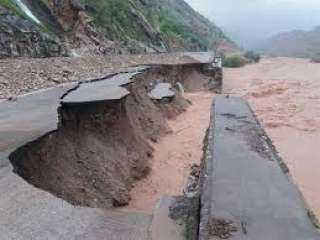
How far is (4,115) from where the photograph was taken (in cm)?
970

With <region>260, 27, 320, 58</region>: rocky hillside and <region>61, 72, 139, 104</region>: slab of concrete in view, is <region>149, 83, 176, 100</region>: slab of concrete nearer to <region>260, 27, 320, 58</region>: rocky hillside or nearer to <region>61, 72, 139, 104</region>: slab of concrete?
<region>61, 72, 139, 104</region>: slab of concrete

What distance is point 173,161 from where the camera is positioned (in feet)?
37.5

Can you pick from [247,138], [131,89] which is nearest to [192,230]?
[247,138]

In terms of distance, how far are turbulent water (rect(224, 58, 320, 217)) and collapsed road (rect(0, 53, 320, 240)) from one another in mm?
1436

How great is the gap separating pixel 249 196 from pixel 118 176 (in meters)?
3.74

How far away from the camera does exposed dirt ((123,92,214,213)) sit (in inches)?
348

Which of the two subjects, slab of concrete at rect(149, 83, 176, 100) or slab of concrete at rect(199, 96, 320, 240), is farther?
slab of concrete at rect(149, 83, 176, 100)

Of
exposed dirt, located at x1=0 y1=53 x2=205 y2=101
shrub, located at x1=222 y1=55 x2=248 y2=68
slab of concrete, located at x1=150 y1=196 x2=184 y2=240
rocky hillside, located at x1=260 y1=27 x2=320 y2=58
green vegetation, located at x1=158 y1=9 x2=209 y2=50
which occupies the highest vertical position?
slab of concrete, located at x1=150 y1=196 x2=184 y2=240

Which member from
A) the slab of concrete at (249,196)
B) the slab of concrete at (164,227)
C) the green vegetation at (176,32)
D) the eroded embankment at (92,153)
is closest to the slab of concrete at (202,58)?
the eroded embankment at (92,153)

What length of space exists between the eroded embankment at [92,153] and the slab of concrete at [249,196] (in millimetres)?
1597

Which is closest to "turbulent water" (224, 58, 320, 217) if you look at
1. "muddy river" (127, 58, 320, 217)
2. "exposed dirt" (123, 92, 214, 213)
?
"muddy river" (127, 58, 320, 217)

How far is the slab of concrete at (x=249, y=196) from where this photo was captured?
4562 millimetres

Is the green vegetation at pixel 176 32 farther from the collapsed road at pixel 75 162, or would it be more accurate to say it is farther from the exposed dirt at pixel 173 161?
the collapsed road at pixel 75 162

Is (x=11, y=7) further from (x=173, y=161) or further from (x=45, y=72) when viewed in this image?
(x=173, y=161)
